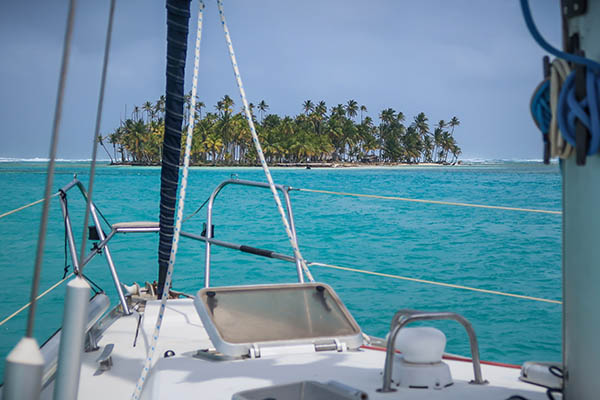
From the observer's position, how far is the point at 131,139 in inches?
2729

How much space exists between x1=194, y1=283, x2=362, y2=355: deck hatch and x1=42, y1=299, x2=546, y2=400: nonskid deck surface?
6cm

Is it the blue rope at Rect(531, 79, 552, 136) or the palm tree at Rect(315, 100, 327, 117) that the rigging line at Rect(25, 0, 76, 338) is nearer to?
the blue rope at Rect(531, 79, 552, 136)

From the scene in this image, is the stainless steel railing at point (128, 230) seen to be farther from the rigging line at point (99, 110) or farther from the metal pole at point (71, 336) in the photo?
the metal pole at point (71, 336)

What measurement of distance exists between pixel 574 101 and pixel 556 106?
1.7 inches

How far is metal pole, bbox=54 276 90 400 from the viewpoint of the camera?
0.86 meters

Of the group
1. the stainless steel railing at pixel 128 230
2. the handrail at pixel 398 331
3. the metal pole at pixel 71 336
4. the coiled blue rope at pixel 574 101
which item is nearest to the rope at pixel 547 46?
the coiled blue rope at pixel 574 101

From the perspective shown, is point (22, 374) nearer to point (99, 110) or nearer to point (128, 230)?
point (99, 110)

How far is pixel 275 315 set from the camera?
1.70 meters

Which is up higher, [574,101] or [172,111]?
[172,111]

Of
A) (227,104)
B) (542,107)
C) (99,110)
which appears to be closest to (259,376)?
(99,110)

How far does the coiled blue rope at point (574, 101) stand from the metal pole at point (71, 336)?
86 cm

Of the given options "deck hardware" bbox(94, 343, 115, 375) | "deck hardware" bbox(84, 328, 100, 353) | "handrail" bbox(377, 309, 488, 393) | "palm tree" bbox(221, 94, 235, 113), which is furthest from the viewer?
"palm tree" bbox(221, 94, 235, 113)

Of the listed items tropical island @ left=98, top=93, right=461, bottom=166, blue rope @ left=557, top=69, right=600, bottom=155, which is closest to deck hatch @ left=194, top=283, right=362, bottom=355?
blue rope @ left=557, top=69, right=600, bottom=155

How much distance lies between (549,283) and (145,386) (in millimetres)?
9267
